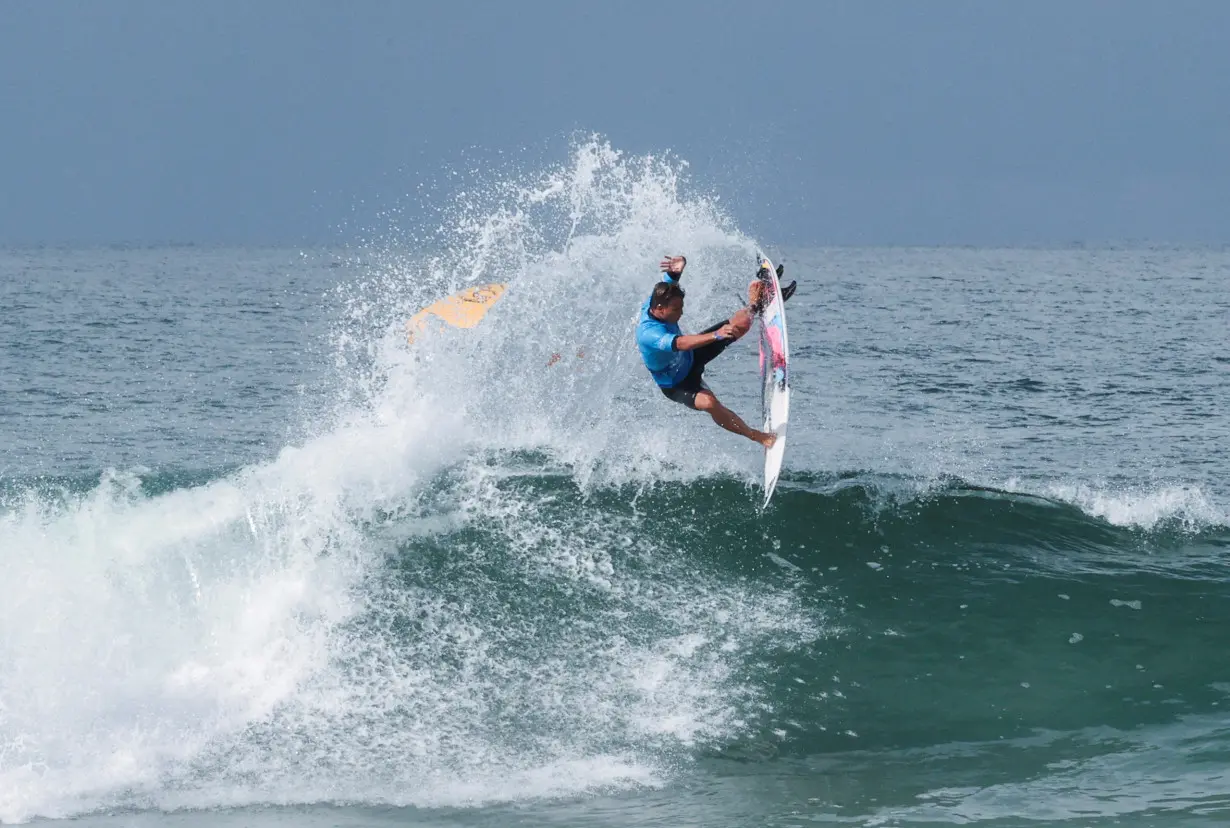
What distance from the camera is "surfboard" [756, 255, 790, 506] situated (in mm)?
10352

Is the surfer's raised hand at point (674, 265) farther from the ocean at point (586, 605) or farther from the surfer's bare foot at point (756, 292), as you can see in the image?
the ocean at point (586, 605)

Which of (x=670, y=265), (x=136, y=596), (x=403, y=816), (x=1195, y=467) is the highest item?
(x=670, y=265)

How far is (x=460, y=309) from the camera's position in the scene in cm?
1316

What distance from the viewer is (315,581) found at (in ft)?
31.6

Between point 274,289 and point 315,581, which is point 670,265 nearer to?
point 315,581

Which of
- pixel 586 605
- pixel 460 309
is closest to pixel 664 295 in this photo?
pixel 586 605

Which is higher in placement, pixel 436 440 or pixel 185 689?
pixel 436 440

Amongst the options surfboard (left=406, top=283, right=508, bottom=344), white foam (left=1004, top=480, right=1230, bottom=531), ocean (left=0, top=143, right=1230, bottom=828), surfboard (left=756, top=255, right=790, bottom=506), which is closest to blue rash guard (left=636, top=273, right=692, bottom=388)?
surfboard (left=756, top=255, right=790, bottom=506)

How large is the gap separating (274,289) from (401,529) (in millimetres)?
47979

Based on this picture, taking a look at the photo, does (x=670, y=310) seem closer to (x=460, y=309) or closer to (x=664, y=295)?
(x=664, y=295)

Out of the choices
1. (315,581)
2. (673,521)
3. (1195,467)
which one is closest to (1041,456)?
(1195,467)

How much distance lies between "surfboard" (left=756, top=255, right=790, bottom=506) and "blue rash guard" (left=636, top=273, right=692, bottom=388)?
0.81 metres

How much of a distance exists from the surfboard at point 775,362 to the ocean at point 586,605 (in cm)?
100

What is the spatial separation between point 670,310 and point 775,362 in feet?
4.06
